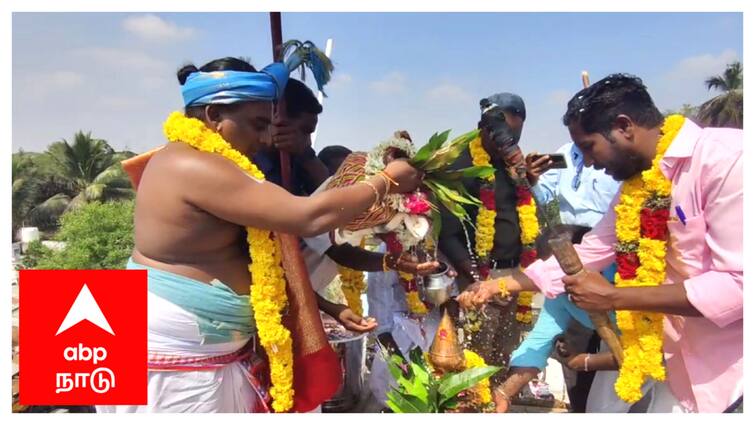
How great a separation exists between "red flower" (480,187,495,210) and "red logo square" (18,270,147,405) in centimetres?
233

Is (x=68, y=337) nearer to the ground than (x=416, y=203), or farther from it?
nearer to the ground

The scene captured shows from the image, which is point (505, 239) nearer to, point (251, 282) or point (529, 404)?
point (529, 404)

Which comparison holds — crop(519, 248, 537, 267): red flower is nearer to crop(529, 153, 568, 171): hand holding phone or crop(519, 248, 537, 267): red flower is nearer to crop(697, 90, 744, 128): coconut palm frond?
crop(529, 153, 568, 171): hand holding phone

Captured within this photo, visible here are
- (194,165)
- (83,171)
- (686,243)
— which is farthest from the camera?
(83,171)

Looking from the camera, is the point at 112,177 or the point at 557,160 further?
the point at 112,177

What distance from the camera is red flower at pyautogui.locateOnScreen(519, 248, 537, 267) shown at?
3.66 metres

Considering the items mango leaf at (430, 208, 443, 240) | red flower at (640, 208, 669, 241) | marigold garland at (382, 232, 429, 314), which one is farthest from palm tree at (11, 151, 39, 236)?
red flower at (640, 208, 669, 241)

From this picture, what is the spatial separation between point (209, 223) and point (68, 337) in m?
0.95

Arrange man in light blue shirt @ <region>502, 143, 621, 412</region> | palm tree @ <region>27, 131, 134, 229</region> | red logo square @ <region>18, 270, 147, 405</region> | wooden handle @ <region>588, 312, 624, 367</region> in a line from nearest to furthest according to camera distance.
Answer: red logo square @ <region>18, 270, 147, 405</region>, wooden handle @ <region>588, 312, 624, 367</region>, man in light blue shirt @ <region>502, 143, 621, 412</region>, palm tree @ <region>27, 131, 134, 229</region>

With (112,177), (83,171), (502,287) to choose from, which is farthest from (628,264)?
(83,171)

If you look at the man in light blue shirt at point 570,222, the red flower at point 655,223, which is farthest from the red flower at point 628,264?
the man in light blue shirt at point 570,222

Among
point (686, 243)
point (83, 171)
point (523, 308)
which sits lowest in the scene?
point (523, 308)

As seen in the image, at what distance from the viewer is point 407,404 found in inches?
93.0

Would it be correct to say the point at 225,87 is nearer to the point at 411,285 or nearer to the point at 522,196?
the point at 411,285
